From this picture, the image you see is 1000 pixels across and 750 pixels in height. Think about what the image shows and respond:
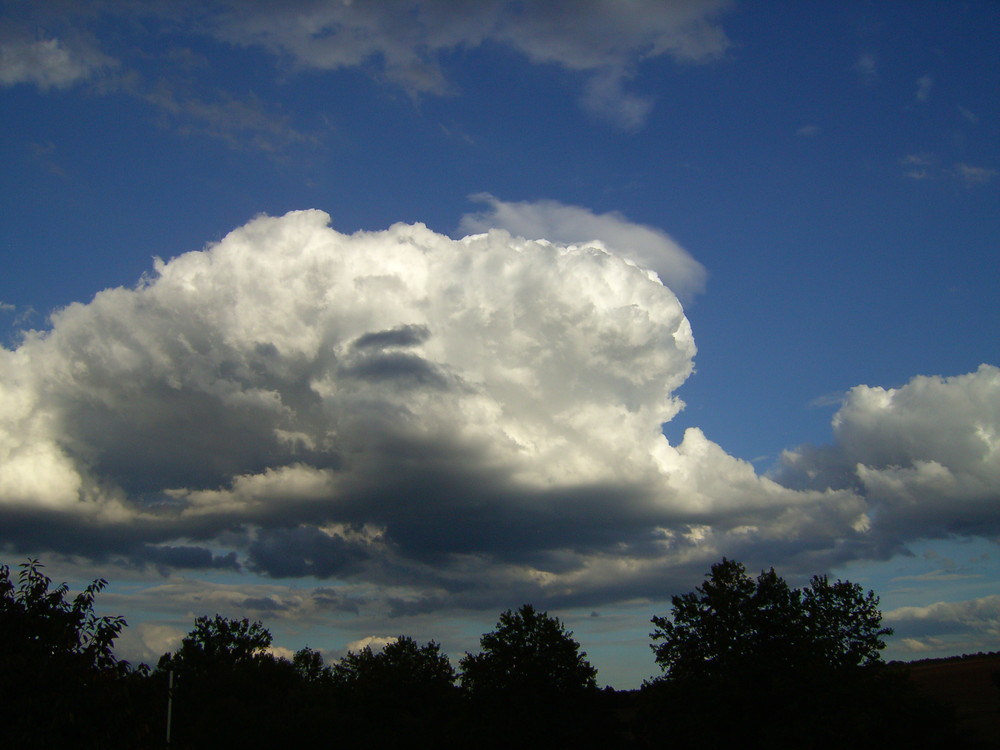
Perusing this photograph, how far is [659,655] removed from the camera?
62938mm

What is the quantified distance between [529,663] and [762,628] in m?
24.1

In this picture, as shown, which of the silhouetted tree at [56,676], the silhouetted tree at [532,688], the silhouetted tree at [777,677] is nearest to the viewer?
the silhouetted tree at [56,676]

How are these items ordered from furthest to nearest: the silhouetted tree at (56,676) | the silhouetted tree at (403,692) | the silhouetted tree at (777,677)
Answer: the silhouetted tree at (403,692)
the silhouetted tree at (777,677)
the silhouetted tree at (56,676)

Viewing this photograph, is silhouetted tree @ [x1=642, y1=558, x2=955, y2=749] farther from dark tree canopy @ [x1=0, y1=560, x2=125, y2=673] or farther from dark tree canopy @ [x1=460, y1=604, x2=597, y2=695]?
dark tree canopy @ [x1=0, y1=560, x2=125, y2=673]

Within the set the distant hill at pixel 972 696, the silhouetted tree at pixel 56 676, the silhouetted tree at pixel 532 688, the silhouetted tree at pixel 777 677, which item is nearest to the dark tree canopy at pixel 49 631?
the silhouetted tree at pixel 56 676

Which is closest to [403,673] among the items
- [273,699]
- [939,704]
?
[273,699]

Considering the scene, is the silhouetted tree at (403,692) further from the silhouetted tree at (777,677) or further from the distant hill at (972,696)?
the distant hill at (972,696)

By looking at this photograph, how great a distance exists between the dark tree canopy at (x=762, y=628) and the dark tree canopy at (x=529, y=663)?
49.3 ft

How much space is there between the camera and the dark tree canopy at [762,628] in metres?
60.2

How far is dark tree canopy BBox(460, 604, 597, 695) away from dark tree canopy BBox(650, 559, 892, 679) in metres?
15.0

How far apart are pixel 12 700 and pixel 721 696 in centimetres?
5125

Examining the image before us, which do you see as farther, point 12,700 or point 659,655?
point 659,655

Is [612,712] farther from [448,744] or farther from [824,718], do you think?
[824,718]

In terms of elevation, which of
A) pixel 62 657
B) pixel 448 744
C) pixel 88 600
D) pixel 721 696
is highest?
pixel 88 600
